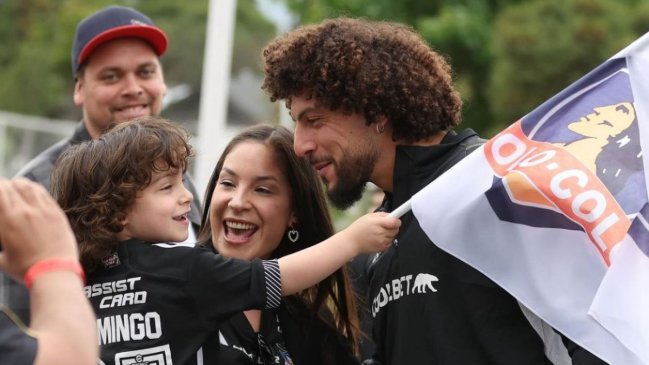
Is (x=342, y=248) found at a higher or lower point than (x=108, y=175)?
lower

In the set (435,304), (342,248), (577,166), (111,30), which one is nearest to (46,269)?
(342,248)

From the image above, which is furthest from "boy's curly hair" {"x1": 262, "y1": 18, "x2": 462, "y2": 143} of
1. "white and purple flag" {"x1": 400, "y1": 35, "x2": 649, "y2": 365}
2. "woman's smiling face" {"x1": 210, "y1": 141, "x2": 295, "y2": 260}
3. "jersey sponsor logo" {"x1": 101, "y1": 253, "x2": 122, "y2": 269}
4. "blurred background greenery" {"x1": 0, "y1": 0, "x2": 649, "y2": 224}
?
"blurred background greenery" {"x1": 0, "y1": 0, "x2": 649, "y2": 224}

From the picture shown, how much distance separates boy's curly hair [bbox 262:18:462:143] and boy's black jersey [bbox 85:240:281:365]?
2.87 feet

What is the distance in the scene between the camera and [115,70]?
22.6ft

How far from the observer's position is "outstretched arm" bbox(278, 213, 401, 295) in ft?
13.8

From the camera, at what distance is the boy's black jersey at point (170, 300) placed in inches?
158

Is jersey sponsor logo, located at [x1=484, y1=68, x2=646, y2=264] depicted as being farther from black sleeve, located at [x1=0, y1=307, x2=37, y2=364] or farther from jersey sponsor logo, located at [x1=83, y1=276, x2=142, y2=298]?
black sleeve, located at [x1=0, y1=307, x2=37, y2=364]

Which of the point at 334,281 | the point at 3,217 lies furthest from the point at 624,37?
the point at 3,217

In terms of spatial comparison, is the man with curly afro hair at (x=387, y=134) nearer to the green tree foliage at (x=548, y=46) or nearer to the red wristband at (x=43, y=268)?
the red wristband at (x=43, y=268)

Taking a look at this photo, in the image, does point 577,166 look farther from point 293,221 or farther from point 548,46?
point 548,46

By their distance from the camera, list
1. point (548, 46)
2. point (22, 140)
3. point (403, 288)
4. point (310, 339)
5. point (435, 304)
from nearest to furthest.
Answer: point (435, 304) → point (403, 288) → point (310, 339) → point (548, 46) → point (22, 140)

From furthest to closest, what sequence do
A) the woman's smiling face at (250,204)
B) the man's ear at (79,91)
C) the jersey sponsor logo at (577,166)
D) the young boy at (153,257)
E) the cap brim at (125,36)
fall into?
the man's ear at (79,91) → the cap brim at (125,36) → the woman's smiling face at (250,204) → the young boy at (153,257) → the jersey sponsor logo at (577,166)

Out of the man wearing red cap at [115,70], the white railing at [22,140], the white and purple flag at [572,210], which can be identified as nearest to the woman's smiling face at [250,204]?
the white and purple flag at [572,210]

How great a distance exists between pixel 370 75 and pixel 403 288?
2.82 ft
